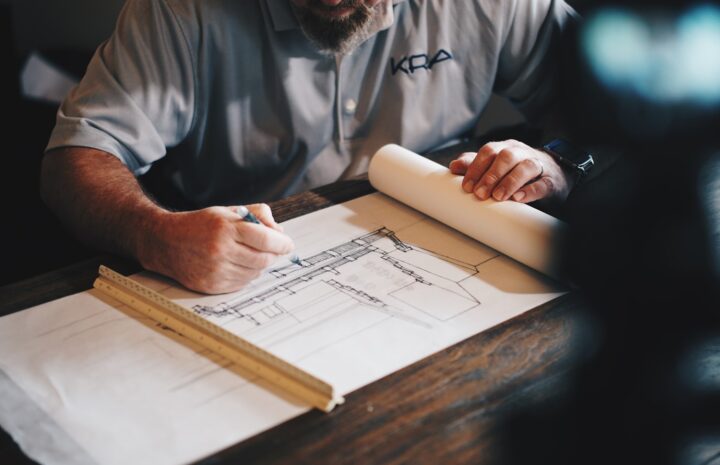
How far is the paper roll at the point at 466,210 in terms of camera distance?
1038 mm

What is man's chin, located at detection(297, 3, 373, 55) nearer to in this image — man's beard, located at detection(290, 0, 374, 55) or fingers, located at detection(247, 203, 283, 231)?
man's beard, located at detection(290, 0, 374, 55)

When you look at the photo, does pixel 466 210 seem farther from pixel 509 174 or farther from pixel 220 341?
pixel 220 341

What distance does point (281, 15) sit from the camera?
1.38 m

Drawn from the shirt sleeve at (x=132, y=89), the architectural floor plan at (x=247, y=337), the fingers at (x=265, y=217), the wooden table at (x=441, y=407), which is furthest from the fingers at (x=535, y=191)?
the shirt sleeve at (x=132, y=89)

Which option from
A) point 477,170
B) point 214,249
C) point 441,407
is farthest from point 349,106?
point 441,407

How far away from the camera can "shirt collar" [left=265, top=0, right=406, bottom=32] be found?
4.51ft

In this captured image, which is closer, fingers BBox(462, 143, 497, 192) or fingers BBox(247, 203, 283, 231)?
fingers BBox(247, 203, 283, 231)

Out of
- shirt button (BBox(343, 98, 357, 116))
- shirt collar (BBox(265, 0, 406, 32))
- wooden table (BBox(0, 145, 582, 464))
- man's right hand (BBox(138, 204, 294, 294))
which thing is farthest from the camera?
shirt button (BBox(343, 98, 357, 116))

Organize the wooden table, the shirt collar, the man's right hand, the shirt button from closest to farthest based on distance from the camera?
the wooden table → the man's right hand → the shirt collar → the shirt button

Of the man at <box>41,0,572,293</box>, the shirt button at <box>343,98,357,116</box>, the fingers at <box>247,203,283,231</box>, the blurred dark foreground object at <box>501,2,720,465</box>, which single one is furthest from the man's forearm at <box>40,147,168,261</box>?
the blurred dark foreground object at <box>501,2,720,465</box>

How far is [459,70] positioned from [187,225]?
90 centimetres

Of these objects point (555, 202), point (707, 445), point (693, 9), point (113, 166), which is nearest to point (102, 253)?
Result: point (113, 166)

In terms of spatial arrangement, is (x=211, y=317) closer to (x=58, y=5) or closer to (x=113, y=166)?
(x=113, y=166)

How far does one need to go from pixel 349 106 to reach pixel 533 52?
51 cm
